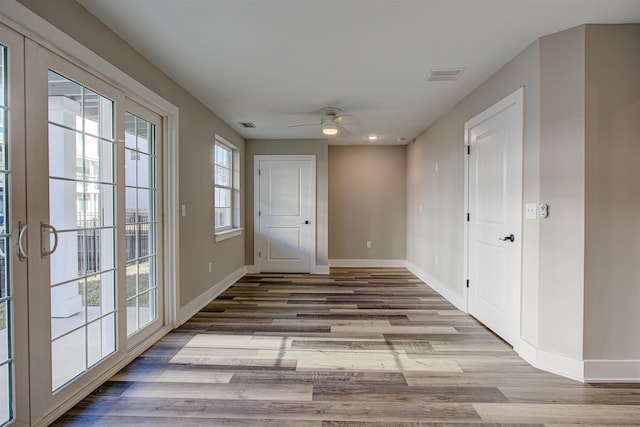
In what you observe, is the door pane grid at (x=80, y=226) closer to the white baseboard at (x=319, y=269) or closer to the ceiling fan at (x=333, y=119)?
the ceiling fan at (x=333, y=119)

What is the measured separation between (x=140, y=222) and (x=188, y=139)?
114cm

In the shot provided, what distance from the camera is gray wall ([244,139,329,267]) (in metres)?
5.67

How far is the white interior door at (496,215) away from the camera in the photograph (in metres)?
2.65

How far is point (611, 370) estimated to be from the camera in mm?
2199

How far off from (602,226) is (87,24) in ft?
11.8

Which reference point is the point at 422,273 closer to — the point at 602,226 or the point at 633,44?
the point at 602,226

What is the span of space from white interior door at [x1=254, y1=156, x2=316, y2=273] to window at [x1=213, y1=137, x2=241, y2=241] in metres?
0.44

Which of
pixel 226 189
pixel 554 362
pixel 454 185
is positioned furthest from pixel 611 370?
pixel 226 189

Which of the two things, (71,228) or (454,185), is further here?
(454,185)

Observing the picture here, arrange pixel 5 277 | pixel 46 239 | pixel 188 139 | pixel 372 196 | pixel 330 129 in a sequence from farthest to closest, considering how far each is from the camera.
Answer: pixel 372 196 < pixel 330 129 < pixel 188 139 < pixel 46 239 < pixel 5 277

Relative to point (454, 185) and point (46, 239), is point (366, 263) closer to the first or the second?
point (454, 185)

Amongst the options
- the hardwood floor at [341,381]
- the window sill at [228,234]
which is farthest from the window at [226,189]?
the hardwood floor at [341,381]

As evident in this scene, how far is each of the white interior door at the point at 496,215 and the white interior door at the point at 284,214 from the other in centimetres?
286

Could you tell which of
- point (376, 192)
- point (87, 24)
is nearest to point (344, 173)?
point (376, 192)
